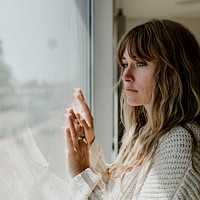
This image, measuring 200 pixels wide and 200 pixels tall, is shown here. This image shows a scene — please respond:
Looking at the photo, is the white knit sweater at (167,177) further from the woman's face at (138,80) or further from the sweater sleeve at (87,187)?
A: the woman's face at (138,80)

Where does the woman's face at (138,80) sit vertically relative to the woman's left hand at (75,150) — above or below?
above

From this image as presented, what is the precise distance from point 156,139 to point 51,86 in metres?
0.37

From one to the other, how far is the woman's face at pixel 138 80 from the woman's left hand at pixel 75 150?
0.63 ft

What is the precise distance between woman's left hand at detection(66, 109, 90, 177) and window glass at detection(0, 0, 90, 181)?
8 cm

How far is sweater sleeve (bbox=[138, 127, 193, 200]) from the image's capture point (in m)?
1.05

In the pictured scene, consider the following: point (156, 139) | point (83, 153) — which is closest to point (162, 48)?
point (156, 139)

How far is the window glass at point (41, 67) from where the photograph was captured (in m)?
0.97

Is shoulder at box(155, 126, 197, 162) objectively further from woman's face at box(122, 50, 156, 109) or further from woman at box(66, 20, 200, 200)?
woman's face at box(122, 50, 156, 109)

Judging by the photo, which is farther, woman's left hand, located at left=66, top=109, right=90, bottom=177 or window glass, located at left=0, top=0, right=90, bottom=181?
woman's left hand, located at left=66, top=109, right=90, bottom=177

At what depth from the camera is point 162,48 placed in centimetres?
115

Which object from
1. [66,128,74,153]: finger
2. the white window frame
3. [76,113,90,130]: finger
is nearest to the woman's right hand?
[76,113,90,130]: finger

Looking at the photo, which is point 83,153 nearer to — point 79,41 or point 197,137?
point 197,137

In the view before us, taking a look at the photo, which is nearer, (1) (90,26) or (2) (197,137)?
(2) (197,137)

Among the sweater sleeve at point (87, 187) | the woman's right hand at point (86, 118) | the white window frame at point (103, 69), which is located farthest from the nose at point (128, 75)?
the white window frame at point (103, 69)
